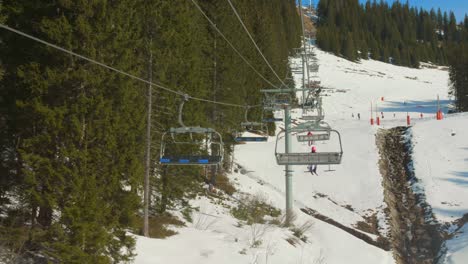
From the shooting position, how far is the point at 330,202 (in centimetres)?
2362

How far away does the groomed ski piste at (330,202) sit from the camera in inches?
512

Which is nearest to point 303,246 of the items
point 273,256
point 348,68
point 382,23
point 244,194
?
point 273,256

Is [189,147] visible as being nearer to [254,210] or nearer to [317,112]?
[254,210]

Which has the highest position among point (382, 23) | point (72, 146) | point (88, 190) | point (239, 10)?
point (382, 23)

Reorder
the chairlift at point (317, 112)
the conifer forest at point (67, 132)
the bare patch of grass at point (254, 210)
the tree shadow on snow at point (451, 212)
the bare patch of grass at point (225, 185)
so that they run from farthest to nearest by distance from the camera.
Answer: the bare patch of grass at point (225, 185), the tree shadow on snow at point (451, 212), the bare patch of grass at point (254, 210), the chairlift at point (317, 112), the conifer forest at point (67, 132)

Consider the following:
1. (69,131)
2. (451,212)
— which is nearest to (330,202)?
(451,212)

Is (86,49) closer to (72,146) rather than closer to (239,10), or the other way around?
(72,146)

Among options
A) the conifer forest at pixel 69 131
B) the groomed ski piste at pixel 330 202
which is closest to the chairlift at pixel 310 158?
the groomed ski piste at pixel 330 202

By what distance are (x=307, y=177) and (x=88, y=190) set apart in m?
20.4

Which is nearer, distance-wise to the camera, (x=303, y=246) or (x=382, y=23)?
(x=303, y=246)

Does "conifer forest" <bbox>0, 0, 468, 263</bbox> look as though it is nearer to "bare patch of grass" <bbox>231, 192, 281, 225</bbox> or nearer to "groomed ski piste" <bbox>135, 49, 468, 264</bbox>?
"groomed ski piste" <bbox>135, 49, 468, 264</bbox>

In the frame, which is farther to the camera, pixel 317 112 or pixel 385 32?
pixel 385 32

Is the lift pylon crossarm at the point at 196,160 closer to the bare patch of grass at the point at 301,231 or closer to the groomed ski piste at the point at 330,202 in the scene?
the groomed ski piste at the point at 330,202

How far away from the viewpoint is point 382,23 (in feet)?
477
